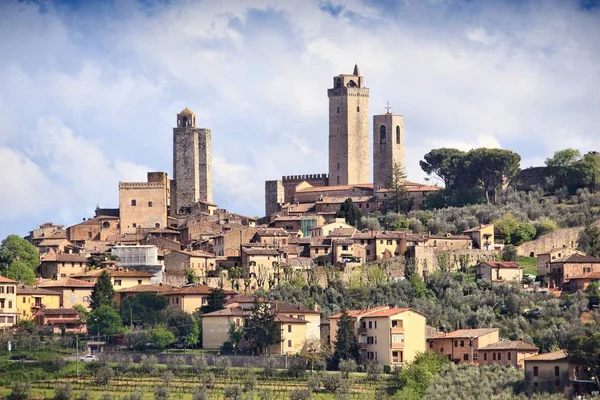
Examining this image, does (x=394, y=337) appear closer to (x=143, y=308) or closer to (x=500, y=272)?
(x=143, y=308)

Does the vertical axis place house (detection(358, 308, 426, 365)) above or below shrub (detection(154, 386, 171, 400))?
above

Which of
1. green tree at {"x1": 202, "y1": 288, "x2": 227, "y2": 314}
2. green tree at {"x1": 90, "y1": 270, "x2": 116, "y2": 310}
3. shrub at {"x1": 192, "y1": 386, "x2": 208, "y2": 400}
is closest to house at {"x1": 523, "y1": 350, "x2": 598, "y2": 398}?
shrub at {"x1": 192, "y1": 386, "x2": 208, "y2": 400}

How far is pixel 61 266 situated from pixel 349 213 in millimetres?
15960

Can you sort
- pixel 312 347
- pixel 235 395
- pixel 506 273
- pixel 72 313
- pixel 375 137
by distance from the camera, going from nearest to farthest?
1. pixel 235 395
2. pixel 312 347
3. pixel 72 313
4. pixel 506 273
5. pixel 375 137

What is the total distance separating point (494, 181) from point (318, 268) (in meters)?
18.6

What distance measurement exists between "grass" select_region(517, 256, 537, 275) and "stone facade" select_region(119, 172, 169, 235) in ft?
60.1

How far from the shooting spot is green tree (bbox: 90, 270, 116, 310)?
70.4 m

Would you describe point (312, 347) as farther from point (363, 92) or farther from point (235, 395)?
point (363, 92)

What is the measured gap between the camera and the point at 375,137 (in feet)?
324

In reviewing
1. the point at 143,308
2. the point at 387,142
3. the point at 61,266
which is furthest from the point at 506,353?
the point at 387,142

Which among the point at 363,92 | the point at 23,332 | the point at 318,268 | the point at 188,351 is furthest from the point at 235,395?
the point at 363,92

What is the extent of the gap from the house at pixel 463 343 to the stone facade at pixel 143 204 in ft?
87.8

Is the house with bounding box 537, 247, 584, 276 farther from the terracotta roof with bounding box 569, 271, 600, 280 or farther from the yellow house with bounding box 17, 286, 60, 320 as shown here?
the yellow house with bounding box 17, 286, 60, 320

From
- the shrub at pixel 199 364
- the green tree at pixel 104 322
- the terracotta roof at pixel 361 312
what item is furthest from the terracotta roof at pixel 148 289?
the shrub at pixel 199 364
